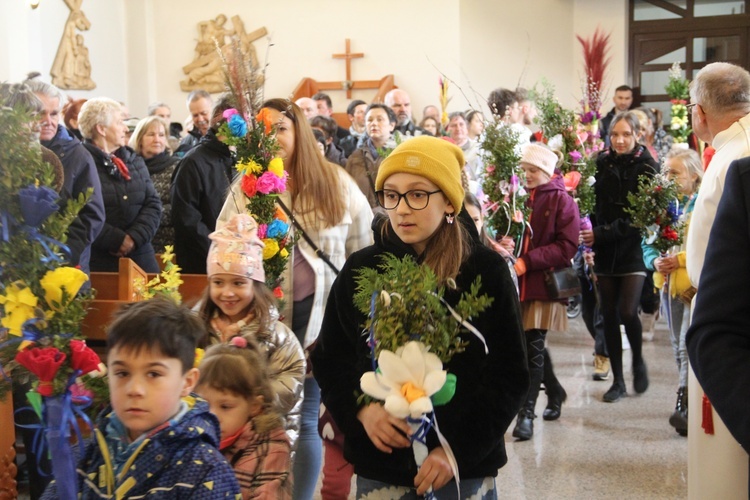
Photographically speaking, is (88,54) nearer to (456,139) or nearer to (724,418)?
(456,139)

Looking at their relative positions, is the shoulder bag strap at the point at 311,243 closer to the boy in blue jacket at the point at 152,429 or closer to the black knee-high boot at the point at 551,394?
the boy in blue jacket at the point at 152,429

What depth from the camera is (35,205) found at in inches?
97.7

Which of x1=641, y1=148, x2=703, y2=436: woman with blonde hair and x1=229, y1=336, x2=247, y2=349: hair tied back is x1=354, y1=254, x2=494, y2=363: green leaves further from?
x1=641, y1=148, x2=703, y2=436: woman with blonde hair

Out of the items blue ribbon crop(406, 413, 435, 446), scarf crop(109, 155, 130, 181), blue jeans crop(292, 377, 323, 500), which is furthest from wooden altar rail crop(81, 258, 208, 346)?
blue ribbon crop(406, 413, 435, 446)

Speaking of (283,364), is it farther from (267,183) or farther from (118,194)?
(118,194)

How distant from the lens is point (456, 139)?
8.65m

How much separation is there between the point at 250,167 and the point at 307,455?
120 cm

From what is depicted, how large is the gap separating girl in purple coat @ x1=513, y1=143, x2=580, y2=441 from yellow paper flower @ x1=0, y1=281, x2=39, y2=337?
3504 millimetres

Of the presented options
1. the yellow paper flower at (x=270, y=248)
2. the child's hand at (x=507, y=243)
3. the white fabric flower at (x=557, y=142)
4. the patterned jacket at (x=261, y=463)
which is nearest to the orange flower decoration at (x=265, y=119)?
the yellow paper flower at (x=270, y=248)

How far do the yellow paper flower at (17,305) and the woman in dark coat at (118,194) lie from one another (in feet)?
10.3

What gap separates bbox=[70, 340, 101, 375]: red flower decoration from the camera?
93.4 inches

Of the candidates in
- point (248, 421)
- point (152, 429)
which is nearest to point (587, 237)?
point (248, 421)

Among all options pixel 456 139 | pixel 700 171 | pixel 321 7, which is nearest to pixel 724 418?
pixel 700 171

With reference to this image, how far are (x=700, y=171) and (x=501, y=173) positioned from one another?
1360mm
